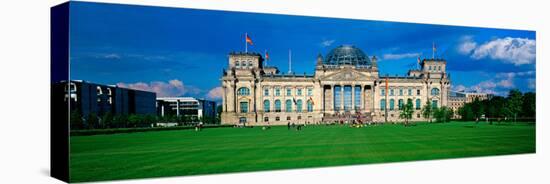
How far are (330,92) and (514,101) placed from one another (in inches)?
651

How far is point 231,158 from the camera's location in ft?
79.8

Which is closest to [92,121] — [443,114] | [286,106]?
[443,114]

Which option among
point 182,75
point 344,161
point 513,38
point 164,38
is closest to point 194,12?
point 164,38

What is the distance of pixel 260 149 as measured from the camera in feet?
88.1

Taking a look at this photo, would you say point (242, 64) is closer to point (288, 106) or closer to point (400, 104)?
point (400, 104)

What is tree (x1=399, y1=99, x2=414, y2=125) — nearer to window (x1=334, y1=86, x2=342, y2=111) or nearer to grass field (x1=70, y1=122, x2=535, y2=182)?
grass field (x1=70, y1=122, x2=535, y2=182)

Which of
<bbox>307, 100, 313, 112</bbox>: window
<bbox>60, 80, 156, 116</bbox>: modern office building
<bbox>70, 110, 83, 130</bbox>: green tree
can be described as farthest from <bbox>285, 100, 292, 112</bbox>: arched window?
<bbox>70, 110, 83, 130</bbox>: green tree

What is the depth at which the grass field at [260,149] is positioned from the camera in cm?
2191

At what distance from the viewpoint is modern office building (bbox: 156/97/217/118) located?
92.6 ft

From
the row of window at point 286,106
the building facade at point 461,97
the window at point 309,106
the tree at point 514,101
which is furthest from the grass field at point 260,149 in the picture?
the window at point 309,106

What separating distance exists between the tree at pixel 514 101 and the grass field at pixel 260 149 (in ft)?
4.94

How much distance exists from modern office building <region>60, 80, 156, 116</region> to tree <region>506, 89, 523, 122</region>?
22659 mm

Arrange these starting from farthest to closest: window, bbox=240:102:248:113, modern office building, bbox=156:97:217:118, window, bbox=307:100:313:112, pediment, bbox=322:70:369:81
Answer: pediment, bbox=322:70:369:81 < window, bbox=307:100:313:112 < window, bbox=240:102:248:113 < modern office building, bbox=156:97:217:118

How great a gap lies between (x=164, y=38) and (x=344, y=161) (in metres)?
10.3
